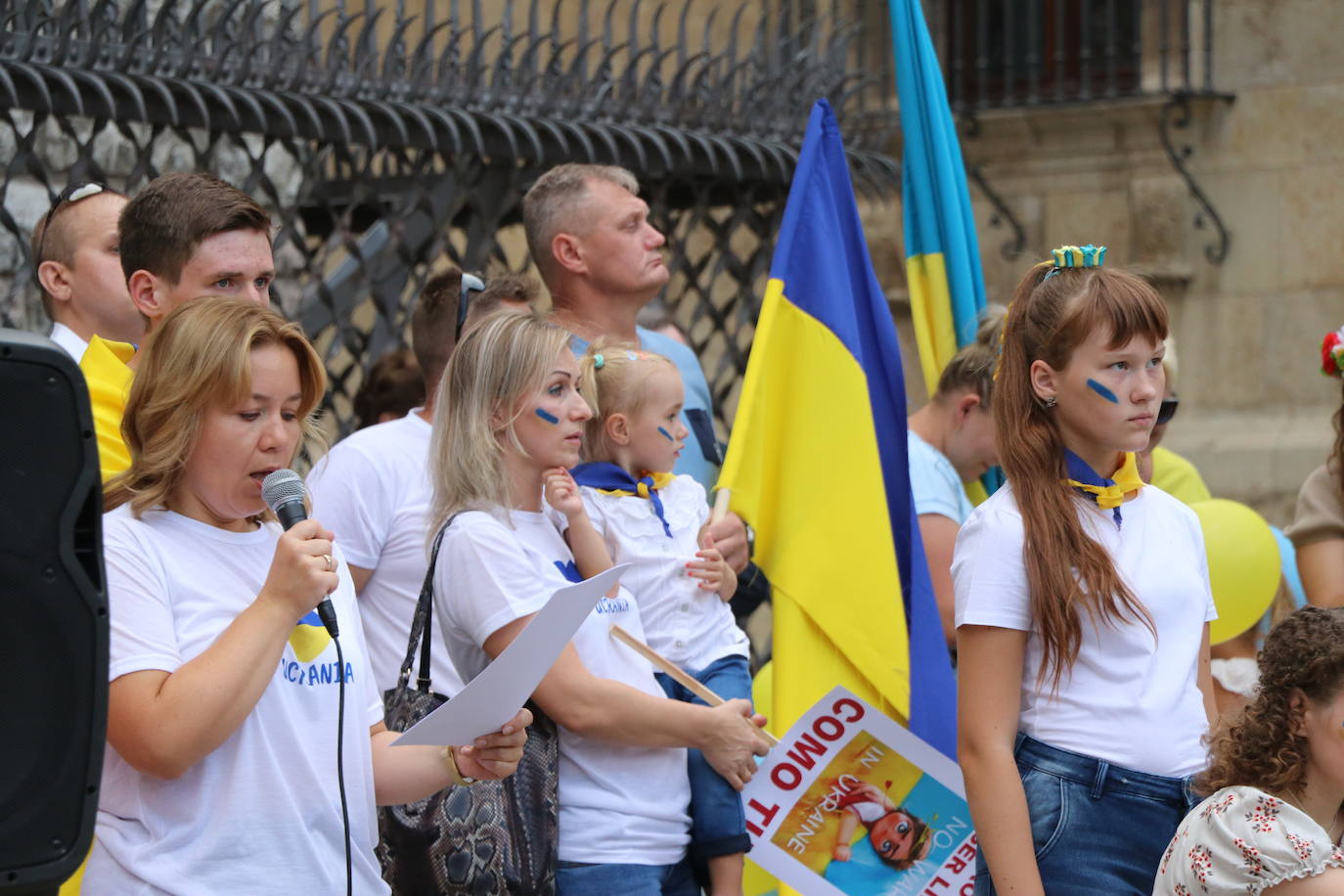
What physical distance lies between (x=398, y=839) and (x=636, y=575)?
2.66 feet

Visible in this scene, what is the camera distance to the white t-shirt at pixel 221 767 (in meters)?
2.35

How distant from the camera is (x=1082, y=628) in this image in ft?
9.07

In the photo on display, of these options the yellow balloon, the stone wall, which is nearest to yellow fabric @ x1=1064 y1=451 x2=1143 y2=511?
the yellow balloon

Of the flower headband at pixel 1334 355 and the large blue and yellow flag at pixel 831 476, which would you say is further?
the flower headband at pixel 1334 355

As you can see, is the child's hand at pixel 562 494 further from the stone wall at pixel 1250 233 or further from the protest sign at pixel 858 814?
the stone wall at pixel 1250 233

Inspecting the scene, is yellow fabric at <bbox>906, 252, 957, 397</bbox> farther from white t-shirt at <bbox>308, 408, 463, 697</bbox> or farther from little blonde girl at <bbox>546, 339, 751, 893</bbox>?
white t-shirt at <bbox>308, 408, 463, 697</bbox>

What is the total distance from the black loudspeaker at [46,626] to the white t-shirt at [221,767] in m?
0.37

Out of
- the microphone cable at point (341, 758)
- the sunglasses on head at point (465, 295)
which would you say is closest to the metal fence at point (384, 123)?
the sunglasses on head at point (465, 295)

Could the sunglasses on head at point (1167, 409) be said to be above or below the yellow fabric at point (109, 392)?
below

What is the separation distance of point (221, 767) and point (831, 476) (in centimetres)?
186

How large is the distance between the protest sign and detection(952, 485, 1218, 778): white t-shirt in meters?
0.79

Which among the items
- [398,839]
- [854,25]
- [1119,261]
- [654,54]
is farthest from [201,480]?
[1119,261]

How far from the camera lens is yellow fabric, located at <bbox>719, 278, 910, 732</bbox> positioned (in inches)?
150

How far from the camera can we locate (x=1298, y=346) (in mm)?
8711
